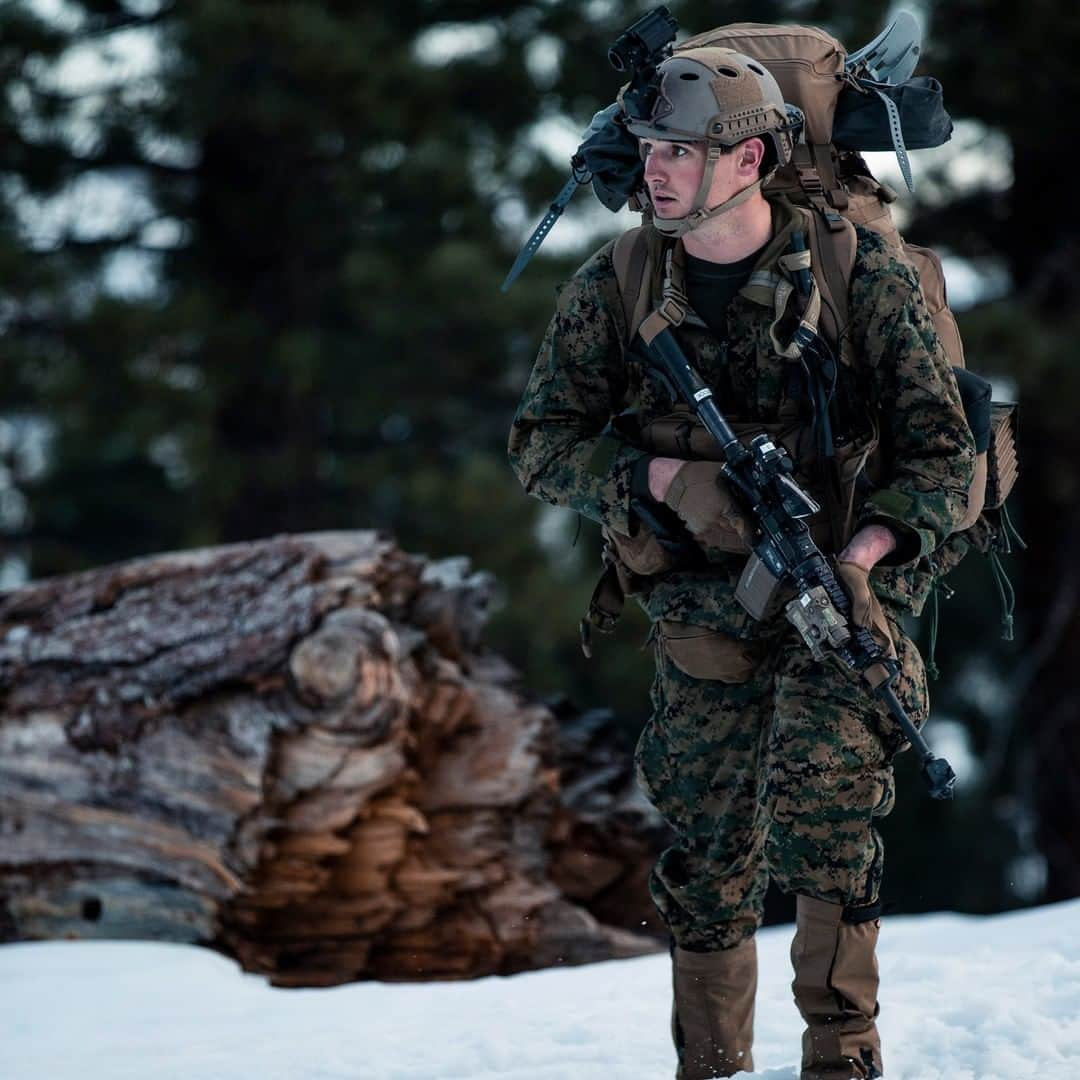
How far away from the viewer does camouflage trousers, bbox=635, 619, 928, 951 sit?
11.8ft

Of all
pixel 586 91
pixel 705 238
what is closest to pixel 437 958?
pixel 705 238

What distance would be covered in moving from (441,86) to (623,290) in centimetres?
702

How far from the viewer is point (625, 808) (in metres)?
6.65

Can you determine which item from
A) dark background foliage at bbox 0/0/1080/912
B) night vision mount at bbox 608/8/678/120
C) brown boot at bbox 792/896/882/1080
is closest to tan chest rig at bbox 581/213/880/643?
night vision mount at bbox 608/8/678/120

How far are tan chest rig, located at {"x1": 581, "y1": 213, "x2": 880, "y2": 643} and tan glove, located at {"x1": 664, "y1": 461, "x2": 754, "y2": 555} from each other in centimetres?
10

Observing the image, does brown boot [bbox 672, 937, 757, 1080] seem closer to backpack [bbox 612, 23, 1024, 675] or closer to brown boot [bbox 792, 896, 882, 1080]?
brown boot [bbox 792, 896, 882, 1080]

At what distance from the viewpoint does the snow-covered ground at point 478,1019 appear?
4.38 metres

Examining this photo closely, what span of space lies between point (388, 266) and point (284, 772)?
5217 mm

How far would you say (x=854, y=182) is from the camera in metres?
4.04

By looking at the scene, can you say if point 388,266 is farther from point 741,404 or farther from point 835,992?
point 835,992

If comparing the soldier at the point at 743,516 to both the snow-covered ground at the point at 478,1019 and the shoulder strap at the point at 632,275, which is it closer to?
the shoulder strap at the point at 632,275

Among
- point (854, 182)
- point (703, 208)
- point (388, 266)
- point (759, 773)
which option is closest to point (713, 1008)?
point (759, 773)

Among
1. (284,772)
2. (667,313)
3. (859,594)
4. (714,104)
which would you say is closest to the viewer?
(859,594)

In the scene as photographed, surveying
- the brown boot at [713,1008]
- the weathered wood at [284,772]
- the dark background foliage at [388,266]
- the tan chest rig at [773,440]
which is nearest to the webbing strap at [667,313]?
the tan chest rig at [773,440]
